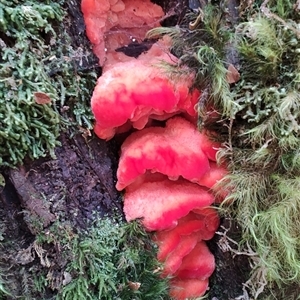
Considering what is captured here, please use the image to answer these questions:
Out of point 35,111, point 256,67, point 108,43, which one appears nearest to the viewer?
point 35,111

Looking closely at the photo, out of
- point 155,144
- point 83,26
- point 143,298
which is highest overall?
point 83,26

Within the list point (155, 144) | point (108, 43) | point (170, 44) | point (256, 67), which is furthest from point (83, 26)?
point (256, 67)

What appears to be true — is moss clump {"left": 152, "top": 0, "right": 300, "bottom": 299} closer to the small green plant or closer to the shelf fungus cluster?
the shelf fungus cluster

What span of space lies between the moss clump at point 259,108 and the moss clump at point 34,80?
0.35 m

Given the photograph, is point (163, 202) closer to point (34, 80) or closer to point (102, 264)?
point (102, 264)

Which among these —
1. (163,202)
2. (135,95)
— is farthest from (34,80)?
(163,202)

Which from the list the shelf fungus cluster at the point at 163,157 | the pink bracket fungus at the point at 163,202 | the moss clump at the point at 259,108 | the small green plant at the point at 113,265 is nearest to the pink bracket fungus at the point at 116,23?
the shelf fungus cluster at the point at 163,157

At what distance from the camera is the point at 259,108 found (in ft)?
4.43

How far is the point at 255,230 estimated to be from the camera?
138cm

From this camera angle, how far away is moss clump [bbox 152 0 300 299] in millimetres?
1310

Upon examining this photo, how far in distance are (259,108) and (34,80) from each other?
2.31 ft

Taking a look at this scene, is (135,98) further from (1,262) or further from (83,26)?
(1,262)

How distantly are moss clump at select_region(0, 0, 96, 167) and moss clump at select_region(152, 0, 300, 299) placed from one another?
0.35 meters

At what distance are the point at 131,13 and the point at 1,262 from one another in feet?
3.09
